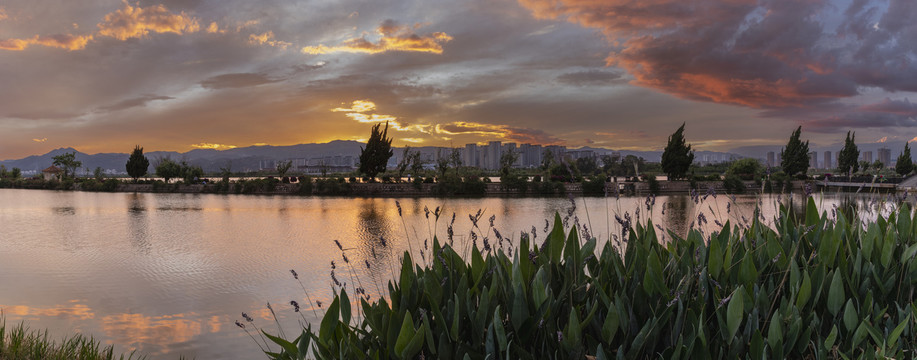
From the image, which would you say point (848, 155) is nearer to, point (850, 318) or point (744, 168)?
point (744, 168)

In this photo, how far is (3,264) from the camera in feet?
28.8

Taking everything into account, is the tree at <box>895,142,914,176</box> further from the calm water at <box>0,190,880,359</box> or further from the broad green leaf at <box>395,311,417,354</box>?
the broad green leaf at <box>395,311,417,354</box>

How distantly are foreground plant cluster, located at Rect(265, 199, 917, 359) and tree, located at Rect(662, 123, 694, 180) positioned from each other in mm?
35246

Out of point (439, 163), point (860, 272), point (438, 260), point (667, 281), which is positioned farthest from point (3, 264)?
point (439, 163)

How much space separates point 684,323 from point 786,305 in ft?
1.55

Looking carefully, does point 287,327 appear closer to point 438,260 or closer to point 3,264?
point 438,260

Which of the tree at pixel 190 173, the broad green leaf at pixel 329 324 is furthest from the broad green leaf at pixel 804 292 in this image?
the tree at pixel 190 173

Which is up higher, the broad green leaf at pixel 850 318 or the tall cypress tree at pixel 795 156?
the tall cypress tree at pixel 795 156

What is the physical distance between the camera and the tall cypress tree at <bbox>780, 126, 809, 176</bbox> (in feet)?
125

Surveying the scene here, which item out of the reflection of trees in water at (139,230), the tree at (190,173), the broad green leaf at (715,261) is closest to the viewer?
the broad green leaf at (715,261)

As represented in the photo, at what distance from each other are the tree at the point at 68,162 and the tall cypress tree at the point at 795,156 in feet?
203

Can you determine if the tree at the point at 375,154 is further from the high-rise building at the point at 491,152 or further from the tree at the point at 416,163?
the high-rise building at the point at 491,152

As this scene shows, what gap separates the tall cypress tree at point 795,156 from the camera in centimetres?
3822

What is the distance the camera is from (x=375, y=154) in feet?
116
